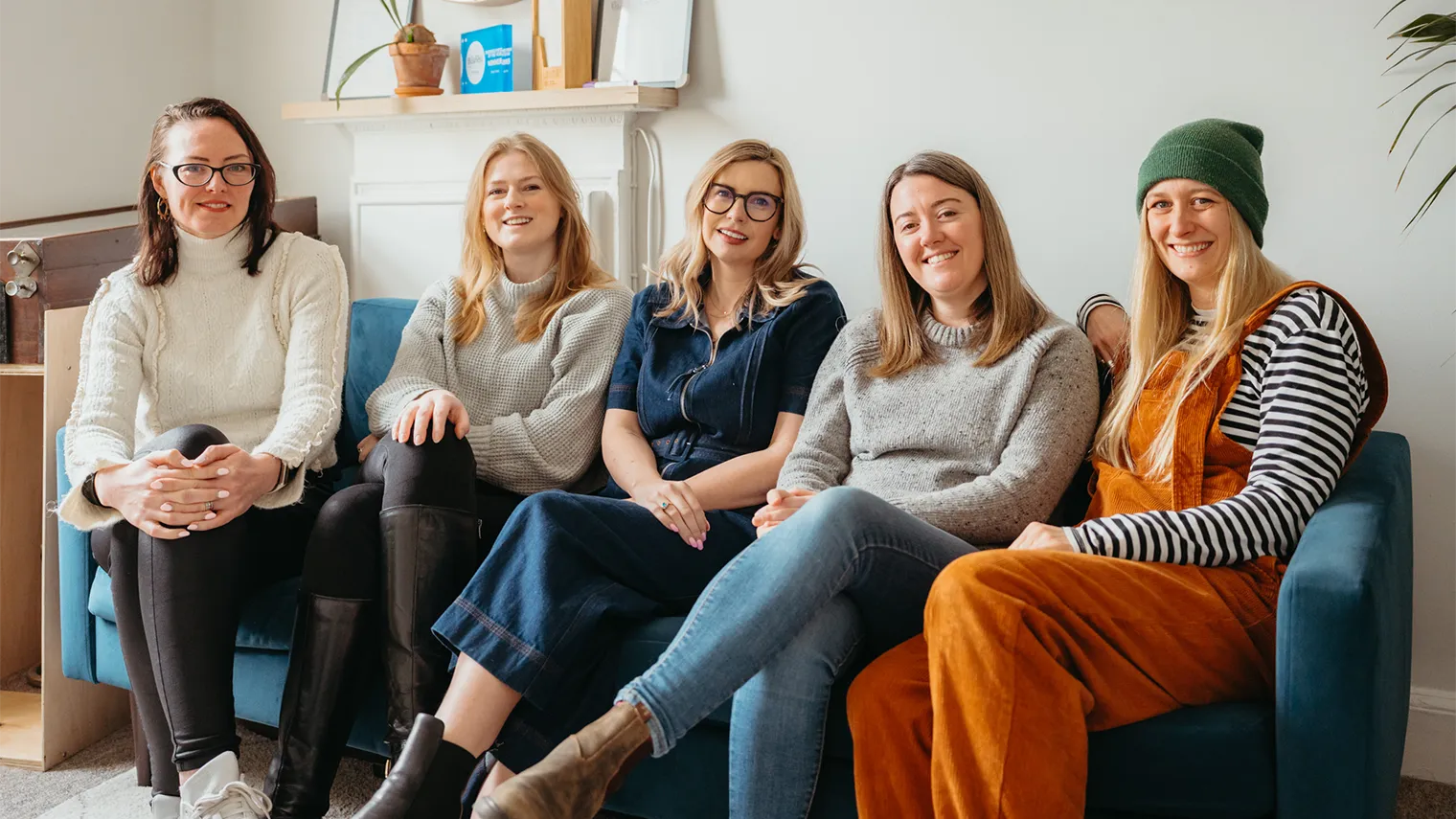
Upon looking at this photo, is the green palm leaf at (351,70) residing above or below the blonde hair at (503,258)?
above

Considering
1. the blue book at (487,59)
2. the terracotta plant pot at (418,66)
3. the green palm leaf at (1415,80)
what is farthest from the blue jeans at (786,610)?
the terracotta plant pot at (418,66)

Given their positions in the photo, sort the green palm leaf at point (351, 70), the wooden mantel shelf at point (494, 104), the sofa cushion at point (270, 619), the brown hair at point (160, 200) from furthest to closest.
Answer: the green palm leaf at point (351, 70) < the wooden mantel shelf at point (494, 104) < the brown hair at point (160, 200) < the sofa cushion at point (270, 619)

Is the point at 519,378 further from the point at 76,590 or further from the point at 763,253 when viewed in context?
the point at 76,590

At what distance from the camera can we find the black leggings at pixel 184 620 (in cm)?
176

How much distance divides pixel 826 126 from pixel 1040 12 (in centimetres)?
48

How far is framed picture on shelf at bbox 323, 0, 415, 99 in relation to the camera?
3.02m

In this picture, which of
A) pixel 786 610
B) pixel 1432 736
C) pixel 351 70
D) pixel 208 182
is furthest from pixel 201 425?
pixel 1432 736

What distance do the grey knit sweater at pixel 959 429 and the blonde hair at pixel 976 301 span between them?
0.02m

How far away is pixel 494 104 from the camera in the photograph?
277 cm

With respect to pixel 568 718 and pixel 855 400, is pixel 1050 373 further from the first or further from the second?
pixel 568 718

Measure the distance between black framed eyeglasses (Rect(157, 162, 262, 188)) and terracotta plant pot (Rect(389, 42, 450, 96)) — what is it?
865 millimetres

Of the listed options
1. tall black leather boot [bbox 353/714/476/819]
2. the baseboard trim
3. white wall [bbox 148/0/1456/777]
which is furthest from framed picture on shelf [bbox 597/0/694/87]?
the baseboard trim

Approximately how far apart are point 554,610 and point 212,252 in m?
0.97

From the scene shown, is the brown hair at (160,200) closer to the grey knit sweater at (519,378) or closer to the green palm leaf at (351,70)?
the grey knit sweater at (519,378)
